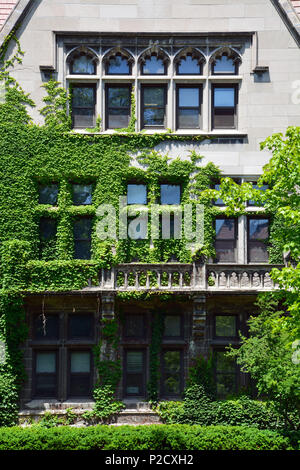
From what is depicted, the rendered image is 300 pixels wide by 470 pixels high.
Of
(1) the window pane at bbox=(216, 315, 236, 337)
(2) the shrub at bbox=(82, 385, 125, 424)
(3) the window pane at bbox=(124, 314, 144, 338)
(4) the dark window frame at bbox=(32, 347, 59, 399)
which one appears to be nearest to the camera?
(2) the shrub at bbox=(82, 385, 125, 424)

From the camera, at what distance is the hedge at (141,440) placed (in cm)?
1567

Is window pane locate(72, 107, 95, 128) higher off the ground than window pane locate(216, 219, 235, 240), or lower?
higher

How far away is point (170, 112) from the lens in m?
20.4

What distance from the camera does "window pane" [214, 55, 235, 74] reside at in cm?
2062

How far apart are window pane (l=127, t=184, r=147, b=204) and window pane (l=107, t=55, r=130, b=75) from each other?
14.4 feet

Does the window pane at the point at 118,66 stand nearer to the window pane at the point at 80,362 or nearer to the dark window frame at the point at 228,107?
the dark window frame at the point at 228,107

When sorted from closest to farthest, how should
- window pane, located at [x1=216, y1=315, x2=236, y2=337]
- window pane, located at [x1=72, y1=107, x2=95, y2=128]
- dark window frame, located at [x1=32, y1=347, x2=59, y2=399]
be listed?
dark window frame, located at [x1=32, y1=347, x2=59, y2=399] < window pane, located at [x1=216, y1=315, x2=236, y2=337] < window pane, located at [x1=72, y1=107, x2=95, y2=128]

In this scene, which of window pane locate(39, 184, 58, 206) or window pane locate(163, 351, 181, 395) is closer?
window pane locate(163, 351, 181, 395)

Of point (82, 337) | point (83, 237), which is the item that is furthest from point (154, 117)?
point (82, 337)

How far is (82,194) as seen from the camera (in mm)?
20375

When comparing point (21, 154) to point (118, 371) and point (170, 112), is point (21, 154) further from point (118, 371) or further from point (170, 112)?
point (118, 371)

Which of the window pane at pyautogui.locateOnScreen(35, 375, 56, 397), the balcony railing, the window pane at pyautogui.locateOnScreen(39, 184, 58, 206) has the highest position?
the window pane at pyautogui.locateOnScreen(39, 184, 58, 206)

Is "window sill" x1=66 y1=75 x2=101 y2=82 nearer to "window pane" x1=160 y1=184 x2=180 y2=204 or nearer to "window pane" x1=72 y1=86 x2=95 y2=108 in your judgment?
"window pane" x1=72 y1=86 x2=95 y2=108

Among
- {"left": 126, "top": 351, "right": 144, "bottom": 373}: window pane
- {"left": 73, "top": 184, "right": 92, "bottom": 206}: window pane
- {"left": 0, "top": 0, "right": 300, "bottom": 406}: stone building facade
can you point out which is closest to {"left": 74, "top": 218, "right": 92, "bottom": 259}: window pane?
{"left": 73, "top": 184, "right": 92, "bottom": 206}: window pane
